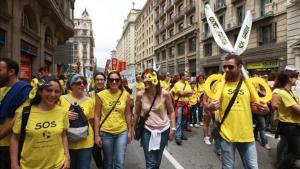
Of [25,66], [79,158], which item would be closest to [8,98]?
[79,158]

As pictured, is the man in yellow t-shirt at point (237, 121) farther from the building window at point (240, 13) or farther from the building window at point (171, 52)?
the building window at point (171, 52)

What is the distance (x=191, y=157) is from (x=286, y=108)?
240 cm

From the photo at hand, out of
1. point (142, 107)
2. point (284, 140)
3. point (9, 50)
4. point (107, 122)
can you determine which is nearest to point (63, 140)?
point (107, 122)

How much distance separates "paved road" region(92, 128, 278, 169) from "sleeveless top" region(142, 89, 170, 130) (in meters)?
1.66

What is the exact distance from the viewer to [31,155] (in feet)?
8.96

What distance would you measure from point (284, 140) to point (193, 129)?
4894mm

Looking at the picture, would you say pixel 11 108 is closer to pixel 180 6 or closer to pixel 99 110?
pixel 99 110

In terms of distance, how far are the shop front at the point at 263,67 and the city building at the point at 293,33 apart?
183 cm

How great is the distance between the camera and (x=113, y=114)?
4090mm

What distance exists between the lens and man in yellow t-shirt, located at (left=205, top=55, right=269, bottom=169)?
337cm

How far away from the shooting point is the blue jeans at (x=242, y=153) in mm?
3357

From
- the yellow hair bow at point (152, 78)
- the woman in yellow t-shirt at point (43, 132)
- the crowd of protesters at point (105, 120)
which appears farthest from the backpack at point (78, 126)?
the yellow hair bow at point (152, 78)

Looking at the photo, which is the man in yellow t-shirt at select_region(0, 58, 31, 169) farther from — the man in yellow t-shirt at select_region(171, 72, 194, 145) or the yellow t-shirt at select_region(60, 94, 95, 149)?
the man in yellow t-shirt at select_region(171, 72, 194, 145)

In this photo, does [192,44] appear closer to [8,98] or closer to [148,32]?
[148,32]
